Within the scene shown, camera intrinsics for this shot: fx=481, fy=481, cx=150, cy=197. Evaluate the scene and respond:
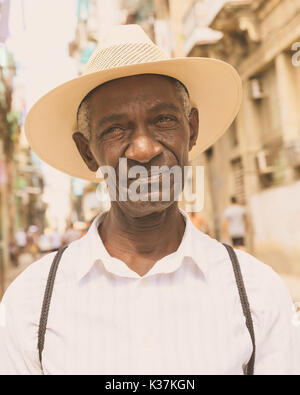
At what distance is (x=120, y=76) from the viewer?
1.61m

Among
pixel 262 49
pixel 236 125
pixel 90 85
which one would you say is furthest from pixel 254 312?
pixel 236 125

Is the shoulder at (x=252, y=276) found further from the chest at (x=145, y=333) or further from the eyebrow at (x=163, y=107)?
the eyebrow at (x=163, y=107)

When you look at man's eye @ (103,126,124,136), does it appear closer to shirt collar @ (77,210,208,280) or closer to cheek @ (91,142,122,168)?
cheek @ (91,142,122,168)

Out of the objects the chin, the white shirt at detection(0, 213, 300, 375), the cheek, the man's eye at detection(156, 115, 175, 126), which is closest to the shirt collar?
the white shirt at detection(0, 213, 300, 375)

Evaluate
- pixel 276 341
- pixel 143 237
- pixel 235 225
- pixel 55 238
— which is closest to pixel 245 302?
pixel 276 341

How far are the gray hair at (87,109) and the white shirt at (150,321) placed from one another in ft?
1.60

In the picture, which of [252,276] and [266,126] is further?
[266,126]

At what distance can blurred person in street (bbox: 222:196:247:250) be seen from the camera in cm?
914

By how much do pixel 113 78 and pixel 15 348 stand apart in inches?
36.2

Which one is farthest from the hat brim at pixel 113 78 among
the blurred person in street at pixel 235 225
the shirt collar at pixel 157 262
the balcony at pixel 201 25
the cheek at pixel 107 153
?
the balcony at pixel 201 25

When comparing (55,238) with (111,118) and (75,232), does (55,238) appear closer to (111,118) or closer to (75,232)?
(75,232)

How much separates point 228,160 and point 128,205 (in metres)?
11.6

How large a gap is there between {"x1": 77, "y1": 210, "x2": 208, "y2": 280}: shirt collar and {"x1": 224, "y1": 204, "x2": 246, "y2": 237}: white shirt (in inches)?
302

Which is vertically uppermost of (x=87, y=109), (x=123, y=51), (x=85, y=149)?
(x=123, y=51)
